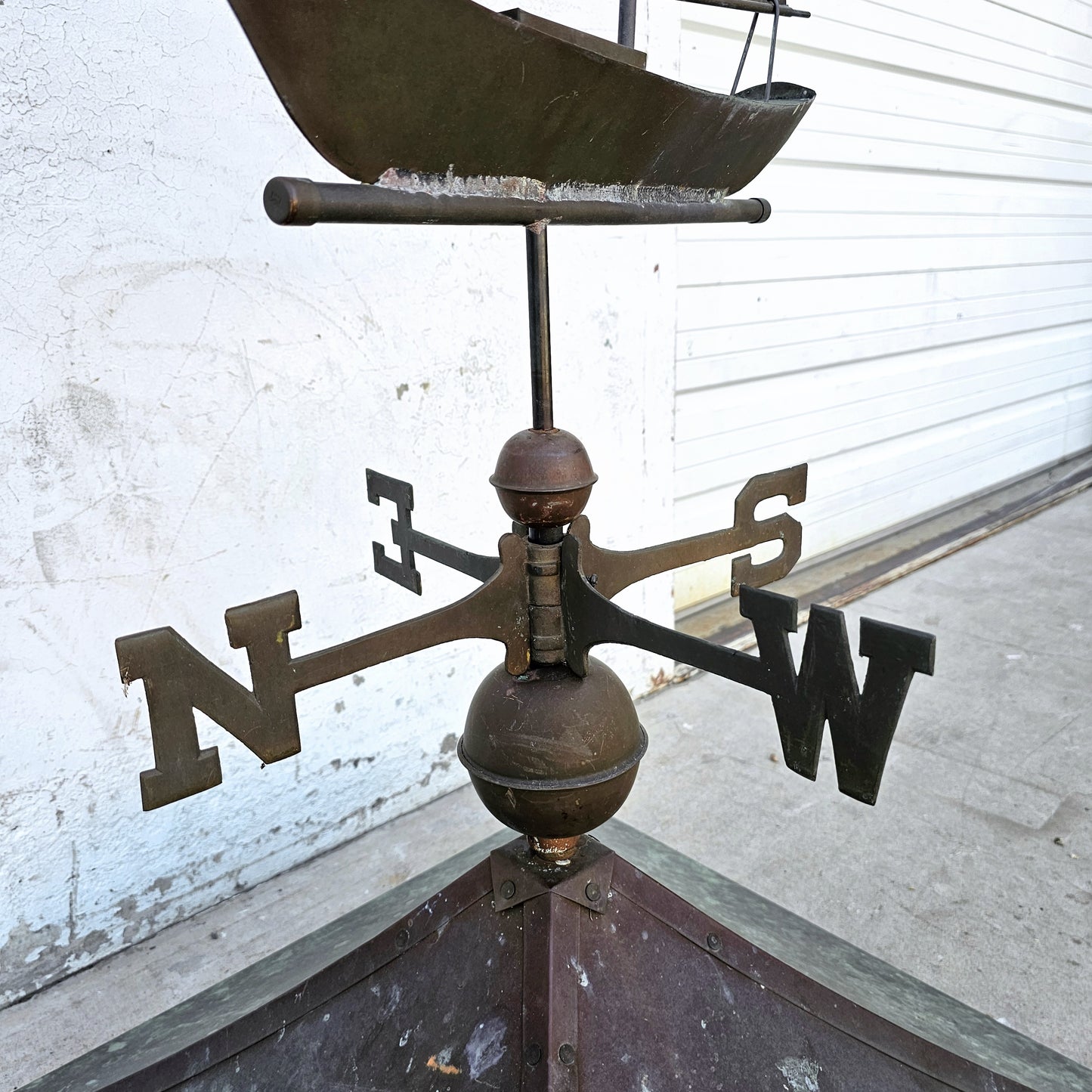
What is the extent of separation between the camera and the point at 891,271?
3.27 m

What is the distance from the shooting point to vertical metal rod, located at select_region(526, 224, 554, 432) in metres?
0.78

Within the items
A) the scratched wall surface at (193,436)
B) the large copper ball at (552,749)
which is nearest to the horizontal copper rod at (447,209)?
the large copper ball at (552,749)

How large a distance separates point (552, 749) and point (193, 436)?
96cm

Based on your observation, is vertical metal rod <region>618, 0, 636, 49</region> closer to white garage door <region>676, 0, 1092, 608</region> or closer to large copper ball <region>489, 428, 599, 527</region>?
large copper ball <region>489, 428, 599, 527</region>

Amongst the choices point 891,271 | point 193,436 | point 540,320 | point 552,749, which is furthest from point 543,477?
point 891,271

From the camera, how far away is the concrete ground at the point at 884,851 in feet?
4.79

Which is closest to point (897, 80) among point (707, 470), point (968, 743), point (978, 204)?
point (978, 204)

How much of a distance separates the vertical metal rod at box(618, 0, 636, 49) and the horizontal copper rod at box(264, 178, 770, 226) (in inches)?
7.1

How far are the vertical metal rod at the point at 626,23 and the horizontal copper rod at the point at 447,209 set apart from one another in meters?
0.18

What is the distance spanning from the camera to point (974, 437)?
13.2 ft

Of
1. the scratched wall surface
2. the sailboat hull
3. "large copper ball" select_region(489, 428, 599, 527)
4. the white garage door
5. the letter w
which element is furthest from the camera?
the white garage door

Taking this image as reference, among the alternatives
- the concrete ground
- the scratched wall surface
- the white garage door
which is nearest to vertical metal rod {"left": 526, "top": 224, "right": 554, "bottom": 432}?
→ the scratched wall surface

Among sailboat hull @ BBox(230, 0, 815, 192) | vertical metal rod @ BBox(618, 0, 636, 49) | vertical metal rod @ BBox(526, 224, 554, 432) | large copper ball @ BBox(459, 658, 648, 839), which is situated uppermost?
vertical metal rod @ BBox(618, 0, 636, 49)

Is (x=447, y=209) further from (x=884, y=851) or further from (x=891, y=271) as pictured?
(x=891, y=271)
